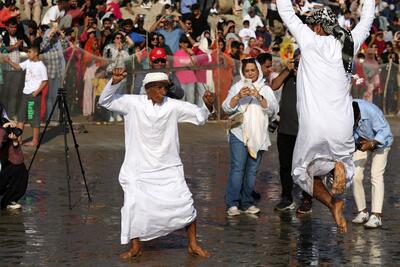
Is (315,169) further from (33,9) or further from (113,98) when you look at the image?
(33,9)

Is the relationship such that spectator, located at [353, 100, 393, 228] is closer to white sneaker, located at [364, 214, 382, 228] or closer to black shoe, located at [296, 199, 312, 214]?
white sneaker, located at [364, 214, 382, 228]

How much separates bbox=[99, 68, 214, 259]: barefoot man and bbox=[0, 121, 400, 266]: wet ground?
0.28 meters

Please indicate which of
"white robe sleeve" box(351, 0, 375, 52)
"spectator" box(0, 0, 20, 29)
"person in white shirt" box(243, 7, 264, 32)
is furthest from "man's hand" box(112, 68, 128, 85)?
"person in white shirt" box(243, 7, 264, 32)

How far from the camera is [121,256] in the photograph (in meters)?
11.9

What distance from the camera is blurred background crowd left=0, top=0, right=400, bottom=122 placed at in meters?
23.2

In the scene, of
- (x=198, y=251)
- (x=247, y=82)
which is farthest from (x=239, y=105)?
(x=198, y=251)

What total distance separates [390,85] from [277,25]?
178 inches

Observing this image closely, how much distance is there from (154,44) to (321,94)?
1282cm

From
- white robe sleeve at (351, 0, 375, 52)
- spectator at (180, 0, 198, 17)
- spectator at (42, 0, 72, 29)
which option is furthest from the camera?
spectator at (180, 0, 198, 17)

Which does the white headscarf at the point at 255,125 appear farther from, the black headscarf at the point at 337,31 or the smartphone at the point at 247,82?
the black headscarf at the point at 337,31

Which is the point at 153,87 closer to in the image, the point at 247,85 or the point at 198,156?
the point at 247,85

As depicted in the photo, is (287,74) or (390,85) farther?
(390,85)

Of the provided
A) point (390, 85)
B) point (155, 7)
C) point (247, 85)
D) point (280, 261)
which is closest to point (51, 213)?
point (247, 85)

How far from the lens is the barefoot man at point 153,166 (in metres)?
11.9
